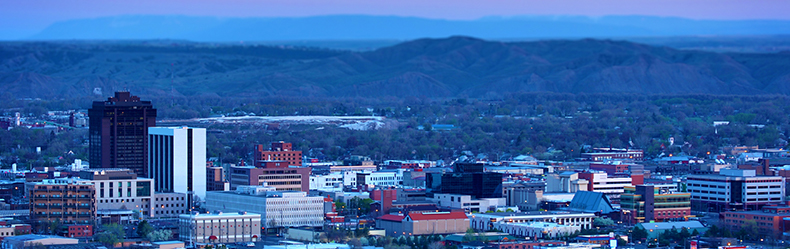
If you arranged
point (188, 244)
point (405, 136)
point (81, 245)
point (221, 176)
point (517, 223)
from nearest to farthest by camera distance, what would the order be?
point (81, 245) → point (188, 244) → point (517, 223) → point (221, 176) → point (405, 136)

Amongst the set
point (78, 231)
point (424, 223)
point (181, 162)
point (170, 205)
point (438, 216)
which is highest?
point (181, 162)

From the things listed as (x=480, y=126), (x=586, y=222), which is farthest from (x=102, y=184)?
(x=480, y=126)

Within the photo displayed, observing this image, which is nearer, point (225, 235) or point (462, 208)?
point (225, 235)

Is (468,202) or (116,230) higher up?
(468,202)

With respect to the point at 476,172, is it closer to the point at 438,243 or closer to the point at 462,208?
the point at 462,208

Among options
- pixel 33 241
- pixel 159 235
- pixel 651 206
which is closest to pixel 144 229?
pixel 159 235

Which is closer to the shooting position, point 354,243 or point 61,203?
point 354,243

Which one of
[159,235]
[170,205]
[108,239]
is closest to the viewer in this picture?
[108,239]

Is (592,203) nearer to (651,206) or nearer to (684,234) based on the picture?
(651,206)
